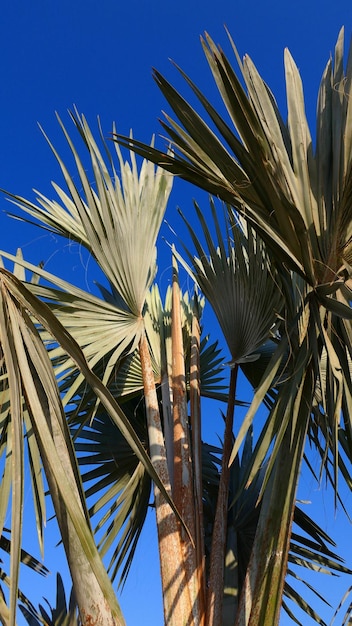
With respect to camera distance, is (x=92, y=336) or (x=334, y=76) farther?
(x=92, y=336)

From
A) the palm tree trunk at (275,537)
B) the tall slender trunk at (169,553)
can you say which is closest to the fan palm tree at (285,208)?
the palm tree trunk at (275,537)

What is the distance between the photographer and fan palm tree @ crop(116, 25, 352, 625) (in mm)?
2994

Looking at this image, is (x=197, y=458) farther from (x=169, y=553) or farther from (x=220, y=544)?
(x=169, y=553)

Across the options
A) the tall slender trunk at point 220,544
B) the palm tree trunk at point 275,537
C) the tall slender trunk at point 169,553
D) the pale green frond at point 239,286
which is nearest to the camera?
the palm tree trunk at point 275,537

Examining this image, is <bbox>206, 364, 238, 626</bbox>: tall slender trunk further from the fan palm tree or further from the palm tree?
the fan palm tree

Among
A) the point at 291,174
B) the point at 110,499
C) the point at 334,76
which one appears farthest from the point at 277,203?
the point at 110,499

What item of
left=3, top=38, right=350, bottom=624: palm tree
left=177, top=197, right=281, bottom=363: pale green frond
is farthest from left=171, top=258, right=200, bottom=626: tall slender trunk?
left=177, top=197, right=281, bottom=363: pale green frond

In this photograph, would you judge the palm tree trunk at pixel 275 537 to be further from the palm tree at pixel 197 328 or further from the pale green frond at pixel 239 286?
the pale green frond at pixel 239 286

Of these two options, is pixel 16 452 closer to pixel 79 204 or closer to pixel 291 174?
pixel 291 174

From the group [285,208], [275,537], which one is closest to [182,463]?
[275,537]

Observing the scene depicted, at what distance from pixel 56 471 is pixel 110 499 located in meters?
2.44

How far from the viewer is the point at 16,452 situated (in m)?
1.99

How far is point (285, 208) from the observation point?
2996mm

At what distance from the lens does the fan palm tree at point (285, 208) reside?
299cm
